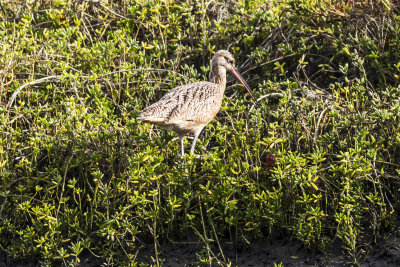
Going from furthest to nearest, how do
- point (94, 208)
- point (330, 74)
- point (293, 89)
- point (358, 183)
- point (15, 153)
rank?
point (330, 74)
point (293, 89)
point (15, 153)
point (94, 208)
point (358, 183)

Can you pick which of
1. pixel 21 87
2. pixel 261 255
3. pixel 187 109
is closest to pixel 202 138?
pixel 187 109

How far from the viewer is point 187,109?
638 centimetres

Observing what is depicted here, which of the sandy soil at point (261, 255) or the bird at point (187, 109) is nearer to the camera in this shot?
the sandy soil at point (261, 255)

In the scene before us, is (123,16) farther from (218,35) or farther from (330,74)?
(330,74)

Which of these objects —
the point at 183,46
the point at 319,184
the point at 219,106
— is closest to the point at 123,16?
the point at 183,46

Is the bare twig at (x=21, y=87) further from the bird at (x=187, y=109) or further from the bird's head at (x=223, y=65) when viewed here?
the bird's head at (x=223, y=65)

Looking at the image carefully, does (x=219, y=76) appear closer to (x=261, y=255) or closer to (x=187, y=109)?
(x=187, y=109)

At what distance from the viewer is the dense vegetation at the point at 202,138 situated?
5.81 m

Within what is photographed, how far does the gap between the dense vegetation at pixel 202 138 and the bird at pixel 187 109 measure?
0.17m

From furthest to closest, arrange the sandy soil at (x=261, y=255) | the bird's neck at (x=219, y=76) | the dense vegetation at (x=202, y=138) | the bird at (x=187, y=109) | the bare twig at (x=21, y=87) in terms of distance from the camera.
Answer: the bird's neck at (x=219, y=76) → the bare twig at (x=21, y=87) → the bird at (x=187, y=109) → the dense vegetation at (x=202, y=138) → the sandy soil at (x=261, y=255)

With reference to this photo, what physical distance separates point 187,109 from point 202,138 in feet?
1.32

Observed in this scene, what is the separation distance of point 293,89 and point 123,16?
240 cm

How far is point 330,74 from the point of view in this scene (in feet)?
25.4

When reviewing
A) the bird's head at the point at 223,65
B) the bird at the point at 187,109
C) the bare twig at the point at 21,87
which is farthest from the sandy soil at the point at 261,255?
the bird's head at the point at 223,65
